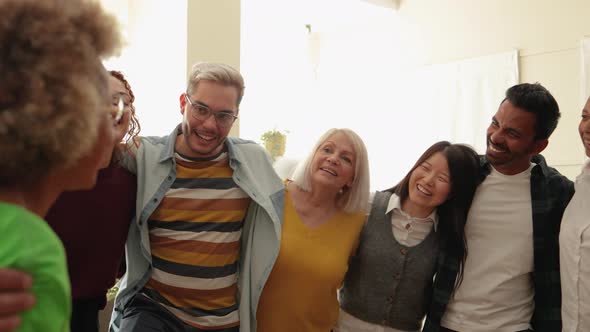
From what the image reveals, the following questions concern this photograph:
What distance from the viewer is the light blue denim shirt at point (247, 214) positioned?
1.72 metres

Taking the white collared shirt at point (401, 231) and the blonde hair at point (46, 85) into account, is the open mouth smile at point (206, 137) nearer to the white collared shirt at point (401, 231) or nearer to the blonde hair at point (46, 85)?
the white collared shirt at point (401, 231)

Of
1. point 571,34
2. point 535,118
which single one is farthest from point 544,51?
point 535,118

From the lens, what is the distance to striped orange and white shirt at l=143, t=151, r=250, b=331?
5.66 ft

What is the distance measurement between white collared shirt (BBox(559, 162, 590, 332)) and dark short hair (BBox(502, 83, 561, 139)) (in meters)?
0.27

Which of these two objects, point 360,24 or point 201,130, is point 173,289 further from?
point 360,24

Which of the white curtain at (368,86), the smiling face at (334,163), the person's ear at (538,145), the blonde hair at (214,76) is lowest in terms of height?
the smiling face at (334,163)

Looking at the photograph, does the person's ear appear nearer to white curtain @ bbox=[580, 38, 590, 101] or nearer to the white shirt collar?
the white shirt collar

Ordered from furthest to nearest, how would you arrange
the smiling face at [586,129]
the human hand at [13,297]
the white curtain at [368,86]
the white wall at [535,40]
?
1. the white curtain at [368,86]
2. the white wall at [535,40]
3. the smiling face at [586,129]
4. the human hand at [13,297]

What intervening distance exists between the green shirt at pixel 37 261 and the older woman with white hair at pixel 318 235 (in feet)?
4.15

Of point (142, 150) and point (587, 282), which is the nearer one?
point (587, 282)

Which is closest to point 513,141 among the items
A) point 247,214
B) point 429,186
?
point 429,186

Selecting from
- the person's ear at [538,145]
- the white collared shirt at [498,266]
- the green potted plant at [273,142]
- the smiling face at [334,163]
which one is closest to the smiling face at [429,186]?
the white collared shirt at [498,266]

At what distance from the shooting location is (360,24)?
6.04m

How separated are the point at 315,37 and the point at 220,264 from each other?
524 cm
